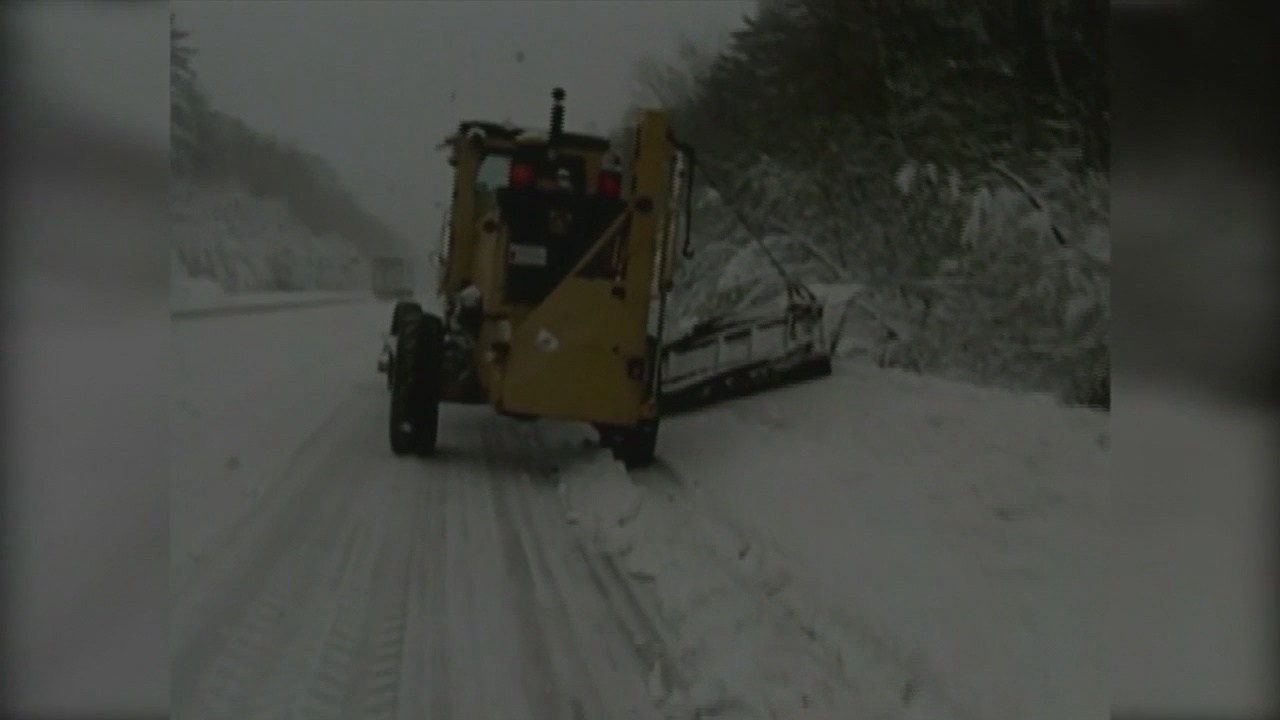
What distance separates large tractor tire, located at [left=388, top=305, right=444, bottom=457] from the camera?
4.86 feet

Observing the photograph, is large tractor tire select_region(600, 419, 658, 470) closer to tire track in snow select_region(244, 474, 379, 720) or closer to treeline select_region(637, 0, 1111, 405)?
Answer: treeline select_region(637, 0, 1111, 405)

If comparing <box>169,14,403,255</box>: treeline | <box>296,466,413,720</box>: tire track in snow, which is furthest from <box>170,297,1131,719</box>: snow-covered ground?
<box>169,14,403,255</box>: treeline

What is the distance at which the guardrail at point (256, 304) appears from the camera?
142cm

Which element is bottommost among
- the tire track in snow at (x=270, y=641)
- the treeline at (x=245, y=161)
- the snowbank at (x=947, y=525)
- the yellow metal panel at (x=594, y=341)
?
the tire track in snow at (x=270, y=641)

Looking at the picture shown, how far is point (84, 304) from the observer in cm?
141

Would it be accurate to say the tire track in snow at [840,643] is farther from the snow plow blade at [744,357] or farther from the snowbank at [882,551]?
the snow plow blade at [744,357]

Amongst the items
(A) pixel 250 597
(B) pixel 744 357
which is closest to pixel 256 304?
(A) pixel 250 597

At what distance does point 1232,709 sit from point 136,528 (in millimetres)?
1338

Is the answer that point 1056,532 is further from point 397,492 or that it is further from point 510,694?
point 397,492

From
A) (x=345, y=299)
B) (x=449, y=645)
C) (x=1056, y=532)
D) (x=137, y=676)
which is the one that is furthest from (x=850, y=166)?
(x=137, y=676)

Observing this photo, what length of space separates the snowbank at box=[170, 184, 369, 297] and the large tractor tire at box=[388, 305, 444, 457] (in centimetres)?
12

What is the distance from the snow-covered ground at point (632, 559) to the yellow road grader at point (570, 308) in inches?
2.0

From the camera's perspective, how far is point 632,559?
4.65 feet

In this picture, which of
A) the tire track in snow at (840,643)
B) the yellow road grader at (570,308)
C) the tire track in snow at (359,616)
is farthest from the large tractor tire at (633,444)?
the tire track in snow at (359,616)
